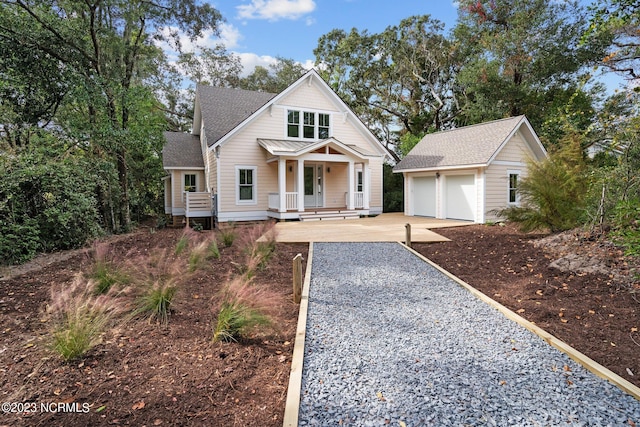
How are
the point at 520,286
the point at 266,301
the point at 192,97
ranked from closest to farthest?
the point at 266,301 → the point at 520,286 → the point at 192,97

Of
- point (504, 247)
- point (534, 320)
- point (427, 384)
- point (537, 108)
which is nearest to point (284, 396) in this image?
point (427, 384)

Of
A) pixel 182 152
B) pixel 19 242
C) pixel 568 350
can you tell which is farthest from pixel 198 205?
pixel 568 350

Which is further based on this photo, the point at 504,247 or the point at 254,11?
the point at 254,11

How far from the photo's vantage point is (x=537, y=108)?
21953mm

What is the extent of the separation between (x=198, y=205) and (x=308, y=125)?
657 cm

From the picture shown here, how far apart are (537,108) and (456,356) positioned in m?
23.6

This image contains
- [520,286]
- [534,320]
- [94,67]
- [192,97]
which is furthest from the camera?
[192,97]

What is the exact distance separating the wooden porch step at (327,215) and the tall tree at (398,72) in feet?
52.7

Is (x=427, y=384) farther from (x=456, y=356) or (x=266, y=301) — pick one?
(x=266, y=301)

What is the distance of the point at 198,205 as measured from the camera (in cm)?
1627

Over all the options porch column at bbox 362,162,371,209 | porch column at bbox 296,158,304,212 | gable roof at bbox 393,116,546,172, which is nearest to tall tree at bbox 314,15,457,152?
gable roof at bbox 393,116,546,172

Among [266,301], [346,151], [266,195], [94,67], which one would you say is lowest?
[266,301]

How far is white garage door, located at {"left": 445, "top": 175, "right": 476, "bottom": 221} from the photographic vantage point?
601 inches

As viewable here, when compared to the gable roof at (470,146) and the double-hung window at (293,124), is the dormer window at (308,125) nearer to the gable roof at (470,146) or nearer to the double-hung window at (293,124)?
the double-hung window at (293,124)
